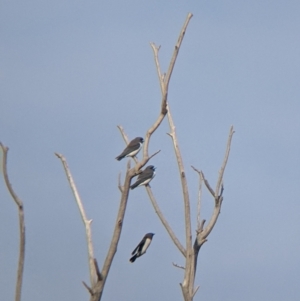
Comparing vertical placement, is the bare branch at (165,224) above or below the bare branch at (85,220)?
above

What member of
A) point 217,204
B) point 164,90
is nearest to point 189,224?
point 217,204

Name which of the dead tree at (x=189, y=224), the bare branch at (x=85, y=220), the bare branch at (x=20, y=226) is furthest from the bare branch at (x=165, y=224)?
the bare branch at (x=20, y=226)

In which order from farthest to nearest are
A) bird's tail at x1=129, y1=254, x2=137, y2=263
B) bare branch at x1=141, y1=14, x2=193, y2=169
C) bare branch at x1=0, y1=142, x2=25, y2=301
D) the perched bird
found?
bird's tail at x1=129, y1=254, x2=137, y2=263, the perched bird, bare branch at x1=141, y1=14, x2=193, y2=169, bare branch at x1=0, y1=142, x2=25, y2=301

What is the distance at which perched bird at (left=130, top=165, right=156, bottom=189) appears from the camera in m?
12.1

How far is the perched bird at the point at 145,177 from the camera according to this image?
12.1 meters

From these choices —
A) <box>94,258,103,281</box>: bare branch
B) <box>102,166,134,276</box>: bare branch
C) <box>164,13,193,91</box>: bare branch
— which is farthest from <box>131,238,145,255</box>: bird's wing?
<box>94,258,103,281</box>: bare branch

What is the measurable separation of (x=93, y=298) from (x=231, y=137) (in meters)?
3.89

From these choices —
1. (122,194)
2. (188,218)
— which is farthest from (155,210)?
(122,194)

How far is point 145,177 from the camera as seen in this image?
13492 millimetres

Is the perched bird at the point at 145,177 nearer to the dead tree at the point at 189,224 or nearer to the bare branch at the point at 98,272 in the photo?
the dead tree at the point at 189,224

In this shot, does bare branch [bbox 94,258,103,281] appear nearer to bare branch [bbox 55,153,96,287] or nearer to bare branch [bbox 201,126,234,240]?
bare branch [bbox 55,153,96,287]

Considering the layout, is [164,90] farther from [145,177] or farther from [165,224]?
[145,177]

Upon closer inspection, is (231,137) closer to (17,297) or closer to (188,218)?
(188,218)

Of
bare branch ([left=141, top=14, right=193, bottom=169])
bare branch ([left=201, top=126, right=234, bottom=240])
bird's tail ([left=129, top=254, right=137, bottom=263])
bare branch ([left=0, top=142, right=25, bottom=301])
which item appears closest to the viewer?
bare branch ([left=0, top=142, right=25, bottom=301])
